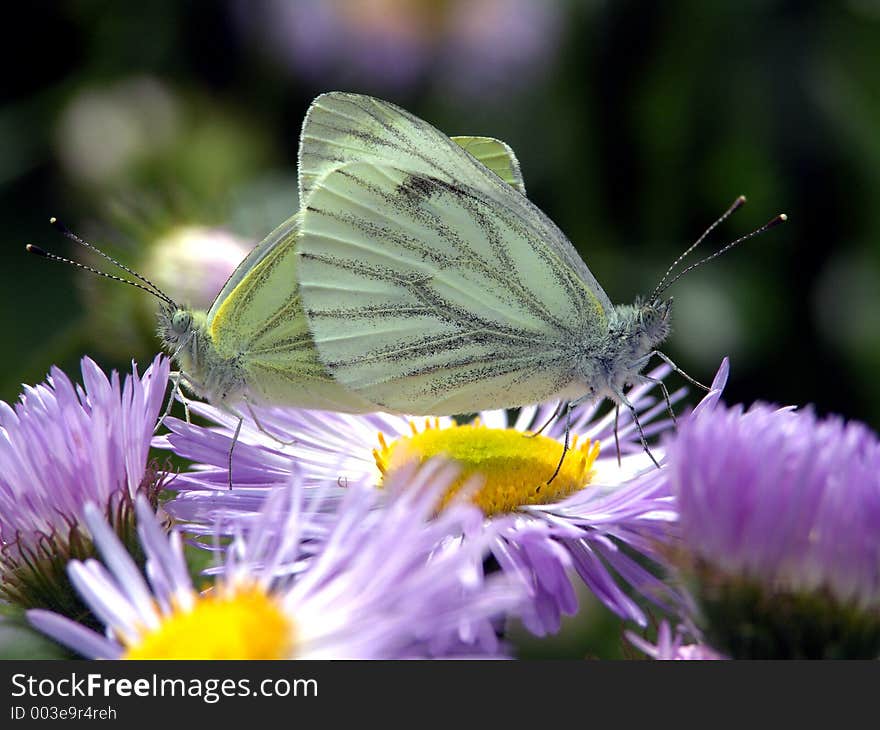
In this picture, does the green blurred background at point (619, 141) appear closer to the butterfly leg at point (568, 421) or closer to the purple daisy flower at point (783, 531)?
the butterfly leg at point (568, 421)

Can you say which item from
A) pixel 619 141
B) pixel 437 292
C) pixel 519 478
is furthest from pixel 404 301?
pixel 619 141

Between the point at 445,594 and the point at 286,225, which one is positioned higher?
the point at 286,225

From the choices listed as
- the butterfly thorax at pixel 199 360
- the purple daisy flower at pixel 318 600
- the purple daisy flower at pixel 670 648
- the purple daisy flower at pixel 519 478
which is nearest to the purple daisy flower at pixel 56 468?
the purple daisy flower at pixel 519 478

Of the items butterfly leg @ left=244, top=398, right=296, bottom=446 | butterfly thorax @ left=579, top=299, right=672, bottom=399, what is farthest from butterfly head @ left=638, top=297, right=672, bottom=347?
butterfly leg @ left=244, top=398, right=296, bottom=446

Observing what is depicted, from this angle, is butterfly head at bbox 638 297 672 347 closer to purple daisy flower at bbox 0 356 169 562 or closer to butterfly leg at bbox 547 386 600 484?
butterfly leg at bbox 547 386 600 484

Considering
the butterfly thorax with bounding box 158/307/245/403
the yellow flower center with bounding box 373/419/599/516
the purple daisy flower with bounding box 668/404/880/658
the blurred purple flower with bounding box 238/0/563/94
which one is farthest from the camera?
the blurred purple flower with bounding box 238/0/563/94

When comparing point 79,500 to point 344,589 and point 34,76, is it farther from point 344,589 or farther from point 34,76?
point 34,76

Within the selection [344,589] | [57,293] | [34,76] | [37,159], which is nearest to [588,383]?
[344,589]
